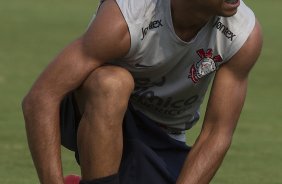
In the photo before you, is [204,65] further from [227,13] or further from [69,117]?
[69,117]

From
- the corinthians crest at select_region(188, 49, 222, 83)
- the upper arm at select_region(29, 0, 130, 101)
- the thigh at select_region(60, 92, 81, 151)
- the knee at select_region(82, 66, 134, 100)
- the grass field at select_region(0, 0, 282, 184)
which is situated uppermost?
the upper arm at select_region(29, 0, 130, 101)

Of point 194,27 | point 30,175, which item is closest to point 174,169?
point 194,27

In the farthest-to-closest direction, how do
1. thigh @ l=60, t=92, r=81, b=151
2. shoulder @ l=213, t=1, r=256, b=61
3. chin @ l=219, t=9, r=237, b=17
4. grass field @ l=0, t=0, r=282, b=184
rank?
grass field @ l=0, t=0, r=282, b=184 → thigh @ l=60, t=92, r=81, b=151 → shoulder @ l=213, t=1, r=256, b=61 → chin @ l=219, t=9, r=237, b=17

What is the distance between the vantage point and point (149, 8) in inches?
214

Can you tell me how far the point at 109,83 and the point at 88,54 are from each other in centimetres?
18

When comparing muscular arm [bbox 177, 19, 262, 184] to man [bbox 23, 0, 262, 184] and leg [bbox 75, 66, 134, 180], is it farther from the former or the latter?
leg [bbox 75, 66, 134, 180]

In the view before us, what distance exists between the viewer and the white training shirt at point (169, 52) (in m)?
5.42

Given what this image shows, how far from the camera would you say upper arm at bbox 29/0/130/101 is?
5270mm

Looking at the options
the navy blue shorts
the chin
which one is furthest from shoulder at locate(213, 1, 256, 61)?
the navy blue shorts

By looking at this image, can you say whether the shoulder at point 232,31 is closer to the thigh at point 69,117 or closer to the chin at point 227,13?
the chin at point 227,13

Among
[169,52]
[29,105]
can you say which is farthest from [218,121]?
[29,105]

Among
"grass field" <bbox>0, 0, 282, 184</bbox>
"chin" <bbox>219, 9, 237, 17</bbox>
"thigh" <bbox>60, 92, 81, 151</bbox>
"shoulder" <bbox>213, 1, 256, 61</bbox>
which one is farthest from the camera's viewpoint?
"grass field" <bbox>0, 0, 282, 184</bbox>

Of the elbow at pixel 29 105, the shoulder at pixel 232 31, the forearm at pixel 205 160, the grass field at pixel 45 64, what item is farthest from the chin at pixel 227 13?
the grass field at pixel 45 64

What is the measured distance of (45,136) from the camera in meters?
5.39
